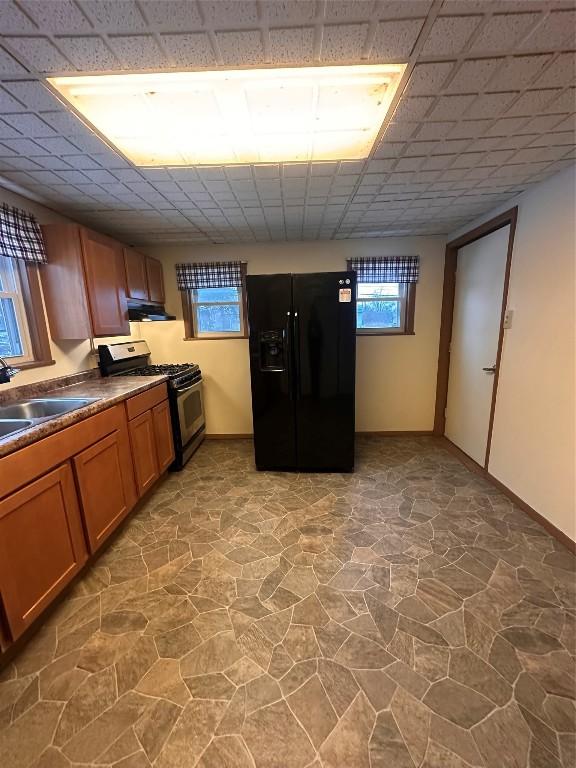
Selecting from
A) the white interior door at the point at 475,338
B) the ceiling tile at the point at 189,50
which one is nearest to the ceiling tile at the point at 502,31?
the ceiling tile at the point at 189,50

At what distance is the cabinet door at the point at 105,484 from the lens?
174 cm

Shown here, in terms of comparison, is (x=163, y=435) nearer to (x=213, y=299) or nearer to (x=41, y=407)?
(x=41, y=407)

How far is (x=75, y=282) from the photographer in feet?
7.43

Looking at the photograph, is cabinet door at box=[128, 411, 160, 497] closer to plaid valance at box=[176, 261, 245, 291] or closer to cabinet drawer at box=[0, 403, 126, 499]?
cabinet drawer at box=[0, 403, 126, 499]

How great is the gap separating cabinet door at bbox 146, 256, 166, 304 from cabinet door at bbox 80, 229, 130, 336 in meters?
0.49

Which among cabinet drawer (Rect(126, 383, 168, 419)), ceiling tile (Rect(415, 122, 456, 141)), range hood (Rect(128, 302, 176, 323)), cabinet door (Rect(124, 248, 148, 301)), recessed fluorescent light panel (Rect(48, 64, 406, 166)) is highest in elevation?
recessed fluorescent light panel (Rect(48, 64, 406, 166))

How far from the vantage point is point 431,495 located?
2510mm

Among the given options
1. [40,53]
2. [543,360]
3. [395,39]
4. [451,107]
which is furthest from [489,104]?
[40,53]

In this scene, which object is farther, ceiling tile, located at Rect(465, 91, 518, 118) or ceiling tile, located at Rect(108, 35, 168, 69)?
ceiling tile, located at Rect(465, 91, 518, 118)

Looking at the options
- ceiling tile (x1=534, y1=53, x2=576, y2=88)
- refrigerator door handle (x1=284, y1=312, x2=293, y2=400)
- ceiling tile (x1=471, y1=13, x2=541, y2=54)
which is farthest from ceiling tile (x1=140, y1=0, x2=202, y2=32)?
refrigerator door handle (x1=284, y1=312, x2=293, y2=400)

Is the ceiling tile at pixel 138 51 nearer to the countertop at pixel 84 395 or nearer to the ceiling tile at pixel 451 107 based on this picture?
the ceiling tile at pixel 451 107

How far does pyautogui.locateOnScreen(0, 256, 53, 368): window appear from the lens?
6.78 feet

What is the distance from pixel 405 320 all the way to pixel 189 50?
314cm

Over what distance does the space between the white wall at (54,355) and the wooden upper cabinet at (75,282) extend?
158mm
